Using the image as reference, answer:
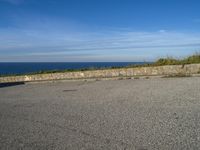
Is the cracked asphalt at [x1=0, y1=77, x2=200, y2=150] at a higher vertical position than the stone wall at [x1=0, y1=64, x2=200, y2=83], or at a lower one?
lower

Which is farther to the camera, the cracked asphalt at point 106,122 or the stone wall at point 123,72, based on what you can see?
the stone wall at point 123,72

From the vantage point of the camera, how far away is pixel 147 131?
4.91 metres

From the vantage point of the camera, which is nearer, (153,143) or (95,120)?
(153,143)

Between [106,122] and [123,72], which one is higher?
[123,72]

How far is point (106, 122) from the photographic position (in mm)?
5656

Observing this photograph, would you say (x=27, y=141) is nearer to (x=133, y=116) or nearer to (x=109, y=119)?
(x=109, y=119)

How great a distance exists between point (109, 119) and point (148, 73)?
8662mm

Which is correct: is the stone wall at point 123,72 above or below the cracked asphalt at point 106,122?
above

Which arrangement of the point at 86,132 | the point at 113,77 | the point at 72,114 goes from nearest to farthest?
the point at 86,132 < the point at 72,114 < the point at 113,77

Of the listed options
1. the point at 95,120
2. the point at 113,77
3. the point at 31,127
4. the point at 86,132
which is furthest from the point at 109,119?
the point at 113,77

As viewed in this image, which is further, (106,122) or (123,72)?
(123,72)

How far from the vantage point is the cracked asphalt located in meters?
4.45

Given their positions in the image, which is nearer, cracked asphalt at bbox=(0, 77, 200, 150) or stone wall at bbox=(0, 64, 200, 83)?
cracked asphalt at bbox=(0, 77, 200, 150)

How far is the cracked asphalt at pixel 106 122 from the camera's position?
4.45 m
